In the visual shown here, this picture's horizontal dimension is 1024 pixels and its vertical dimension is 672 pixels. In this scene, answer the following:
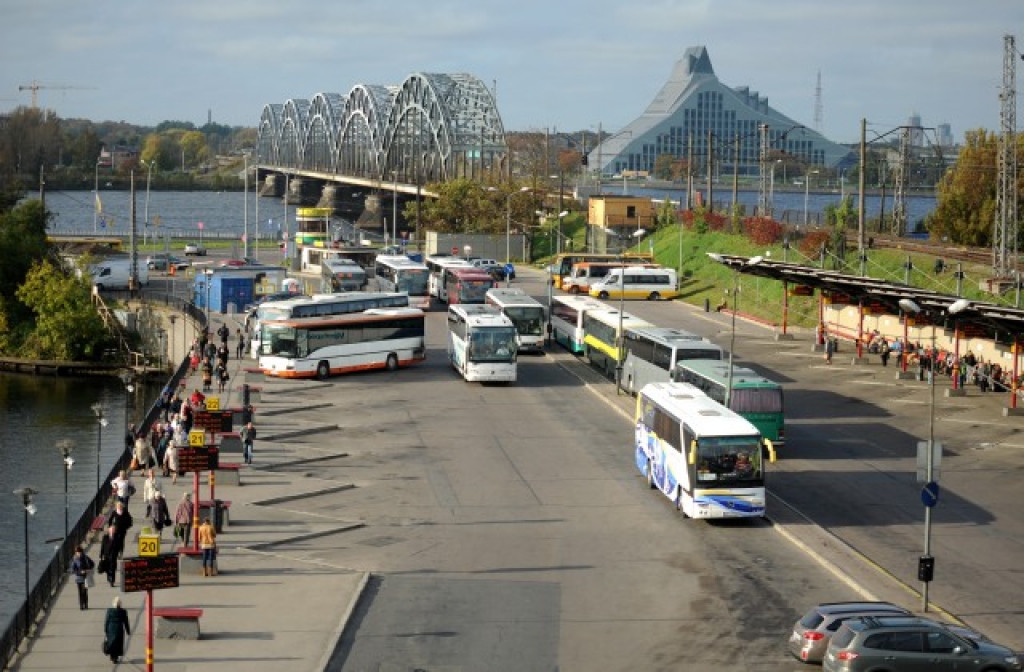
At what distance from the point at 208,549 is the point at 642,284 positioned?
5895 cm

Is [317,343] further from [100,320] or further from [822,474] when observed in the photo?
[100,320]

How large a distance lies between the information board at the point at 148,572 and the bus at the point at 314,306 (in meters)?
34.9

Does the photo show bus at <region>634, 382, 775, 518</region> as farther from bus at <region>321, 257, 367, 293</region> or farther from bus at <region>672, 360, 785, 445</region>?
bus at <region>321, 257, 367, 293</region>

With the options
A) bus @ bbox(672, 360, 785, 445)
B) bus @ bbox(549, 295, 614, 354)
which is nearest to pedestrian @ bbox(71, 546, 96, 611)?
bus @ bbox(672, 360, 785, 445)

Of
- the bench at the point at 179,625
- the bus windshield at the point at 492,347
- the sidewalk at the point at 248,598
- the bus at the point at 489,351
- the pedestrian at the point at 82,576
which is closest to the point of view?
the sidewalk at the point at 248,598

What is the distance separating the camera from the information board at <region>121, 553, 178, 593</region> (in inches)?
925

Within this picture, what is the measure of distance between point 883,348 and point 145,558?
43.8 metres

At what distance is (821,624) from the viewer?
80.0 feet

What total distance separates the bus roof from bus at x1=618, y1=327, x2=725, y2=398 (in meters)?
8.88

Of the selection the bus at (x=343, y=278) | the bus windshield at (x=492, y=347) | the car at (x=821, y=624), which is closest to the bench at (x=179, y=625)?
the car at (x=821, y=624)

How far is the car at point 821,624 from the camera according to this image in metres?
24.1

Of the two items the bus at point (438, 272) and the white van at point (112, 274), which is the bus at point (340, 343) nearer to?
the bus at point (438, 272)

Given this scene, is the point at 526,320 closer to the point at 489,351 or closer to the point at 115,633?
the point at 489,351

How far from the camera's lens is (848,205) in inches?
4190
